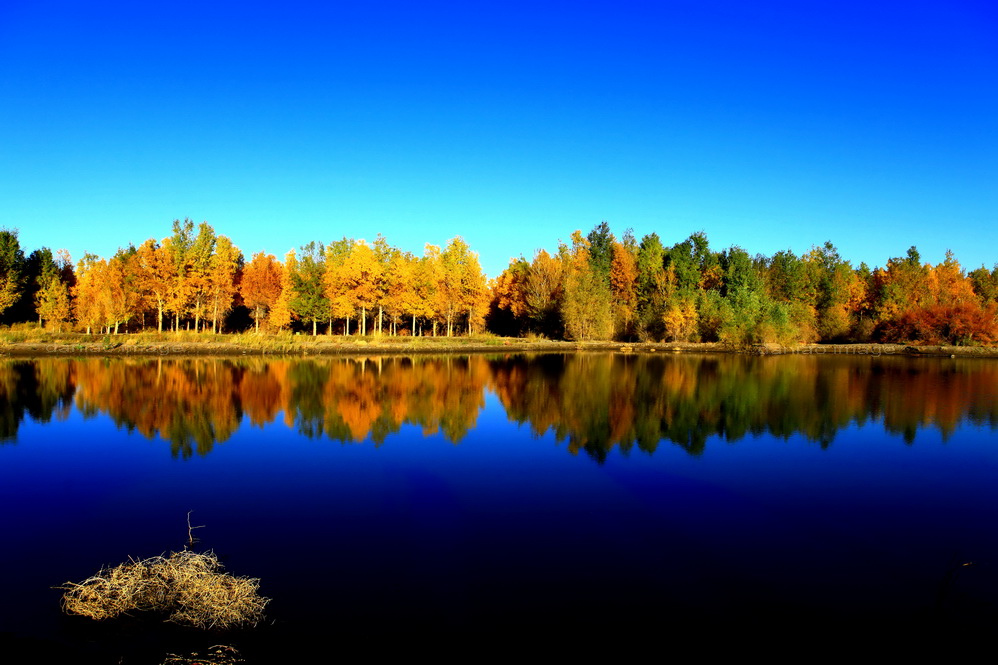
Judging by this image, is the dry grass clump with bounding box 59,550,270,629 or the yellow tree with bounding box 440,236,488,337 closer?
the dry grass clump with bounding box 59,550,270,629

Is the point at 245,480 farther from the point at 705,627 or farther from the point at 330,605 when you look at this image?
the point at 705,627

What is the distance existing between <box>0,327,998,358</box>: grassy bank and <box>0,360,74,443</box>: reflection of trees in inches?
289

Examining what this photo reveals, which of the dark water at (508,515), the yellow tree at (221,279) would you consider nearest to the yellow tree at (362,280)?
the yellow tree at (221,279)

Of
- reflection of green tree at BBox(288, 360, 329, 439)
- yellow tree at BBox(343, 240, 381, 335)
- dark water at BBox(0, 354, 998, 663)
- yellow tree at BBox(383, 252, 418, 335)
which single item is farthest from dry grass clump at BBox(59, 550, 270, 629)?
yellow tree at BBox(383, 252, 418, 335)

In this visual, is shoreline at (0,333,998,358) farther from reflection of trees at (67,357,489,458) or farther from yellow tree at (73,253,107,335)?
reflection of trees at (67,357,489,458)

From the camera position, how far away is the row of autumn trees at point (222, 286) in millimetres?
47844

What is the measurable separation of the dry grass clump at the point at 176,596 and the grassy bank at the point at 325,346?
36.1 meters

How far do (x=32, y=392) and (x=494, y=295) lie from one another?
152ft

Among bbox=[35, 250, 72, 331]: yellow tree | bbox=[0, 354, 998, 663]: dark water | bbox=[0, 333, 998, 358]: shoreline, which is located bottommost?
bbox=[0, 354, 998, 663]: dark water

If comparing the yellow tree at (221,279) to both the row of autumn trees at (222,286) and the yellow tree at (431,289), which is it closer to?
the row of autumn trees at (222,286)

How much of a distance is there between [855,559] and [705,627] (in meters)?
2.98

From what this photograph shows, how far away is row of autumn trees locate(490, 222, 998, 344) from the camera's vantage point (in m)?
53.7

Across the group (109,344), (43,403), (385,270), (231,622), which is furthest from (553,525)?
(385,270)

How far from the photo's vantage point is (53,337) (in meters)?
41.8
